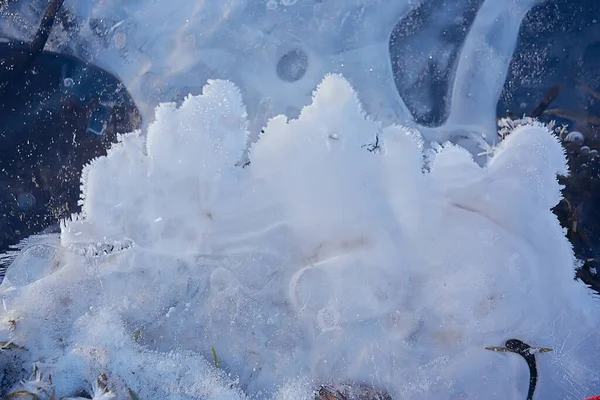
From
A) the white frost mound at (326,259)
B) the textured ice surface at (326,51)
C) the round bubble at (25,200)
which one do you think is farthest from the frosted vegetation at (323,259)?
the round bubble at (25,200)

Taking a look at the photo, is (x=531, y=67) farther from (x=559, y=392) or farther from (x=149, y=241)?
(x=149, y=241)

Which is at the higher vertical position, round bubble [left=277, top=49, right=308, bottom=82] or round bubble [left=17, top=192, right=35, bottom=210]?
round bubble [left=277, top=49, right=308, bottom=82]

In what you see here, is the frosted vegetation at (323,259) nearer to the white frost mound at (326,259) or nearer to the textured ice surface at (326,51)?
the white frost mound at (326,259)

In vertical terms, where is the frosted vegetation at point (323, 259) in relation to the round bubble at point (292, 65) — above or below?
below

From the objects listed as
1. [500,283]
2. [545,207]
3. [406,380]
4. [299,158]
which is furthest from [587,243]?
[299,158]

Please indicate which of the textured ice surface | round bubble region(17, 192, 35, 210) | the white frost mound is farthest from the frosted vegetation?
round bubble region(17, 192, 35, 210)

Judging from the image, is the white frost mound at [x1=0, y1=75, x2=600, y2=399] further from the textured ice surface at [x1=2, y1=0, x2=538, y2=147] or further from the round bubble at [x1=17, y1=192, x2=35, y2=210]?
the round bubble at [x1=17, y1=192, x2=35, y2=210]

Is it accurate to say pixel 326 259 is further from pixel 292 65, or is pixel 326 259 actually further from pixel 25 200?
pixel 25 200

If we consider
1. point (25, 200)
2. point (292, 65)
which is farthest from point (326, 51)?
point (25, 200)
